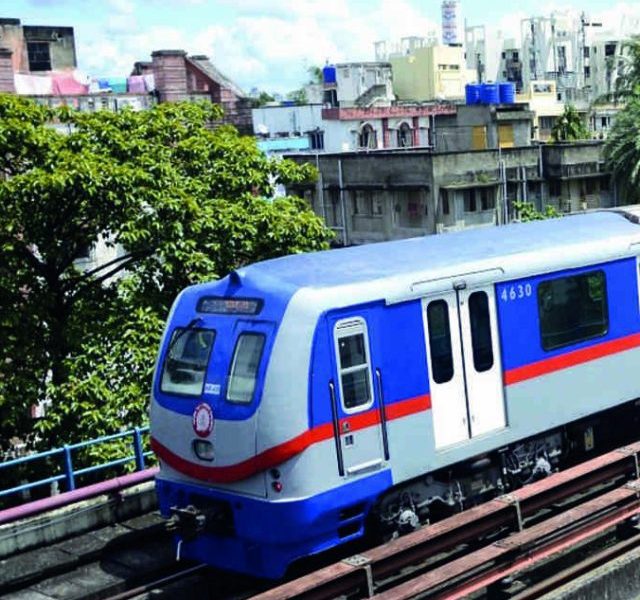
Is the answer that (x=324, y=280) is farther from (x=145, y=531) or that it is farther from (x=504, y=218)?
(x=504, y=218)

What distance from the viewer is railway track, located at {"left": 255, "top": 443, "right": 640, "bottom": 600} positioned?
8.60m

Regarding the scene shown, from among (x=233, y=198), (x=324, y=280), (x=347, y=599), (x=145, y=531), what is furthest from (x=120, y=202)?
(x=347, y=599)

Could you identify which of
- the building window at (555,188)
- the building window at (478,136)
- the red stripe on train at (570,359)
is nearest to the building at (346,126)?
the building window at (478,136)

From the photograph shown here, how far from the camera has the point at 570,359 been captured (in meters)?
11.5

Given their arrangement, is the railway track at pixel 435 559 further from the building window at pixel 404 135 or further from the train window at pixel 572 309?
the building window at pixel 404 135

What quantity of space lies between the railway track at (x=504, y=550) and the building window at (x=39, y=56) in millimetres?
42907

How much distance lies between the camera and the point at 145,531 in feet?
37.3

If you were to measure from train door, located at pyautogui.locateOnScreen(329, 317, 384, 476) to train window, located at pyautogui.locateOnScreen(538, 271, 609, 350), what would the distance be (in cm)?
257

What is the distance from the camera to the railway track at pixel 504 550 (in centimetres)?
860

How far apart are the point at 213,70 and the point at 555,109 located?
29.3 metres

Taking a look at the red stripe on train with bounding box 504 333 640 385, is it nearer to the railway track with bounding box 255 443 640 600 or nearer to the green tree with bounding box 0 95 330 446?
the railway track with bounding box 255 443 640 600

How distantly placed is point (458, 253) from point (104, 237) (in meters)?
7.20

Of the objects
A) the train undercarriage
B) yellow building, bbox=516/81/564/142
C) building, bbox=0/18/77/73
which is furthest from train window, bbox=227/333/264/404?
yellow building, bbox=516/81/564/142

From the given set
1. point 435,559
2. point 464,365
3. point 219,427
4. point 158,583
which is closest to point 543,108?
point 464,365
